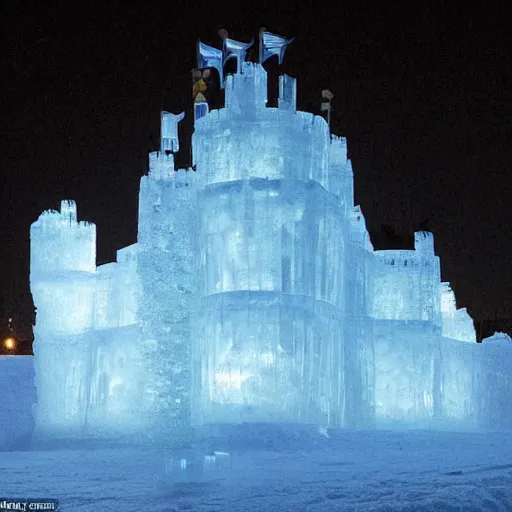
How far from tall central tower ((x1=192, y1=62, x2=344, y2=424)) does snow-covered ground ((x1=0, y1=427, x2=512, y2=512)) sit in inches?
84.4

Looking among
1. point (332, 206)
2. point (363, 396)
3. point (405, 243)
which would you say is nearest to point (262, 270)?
point (332, 206)

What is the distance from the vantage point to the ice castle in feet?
123

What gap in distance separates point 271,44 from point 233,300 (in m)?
11.9

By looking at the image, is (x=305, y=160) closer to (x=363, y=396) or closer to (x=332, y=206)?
(x=332, y=206)

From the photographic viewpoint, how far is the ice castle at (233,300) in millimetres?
37438

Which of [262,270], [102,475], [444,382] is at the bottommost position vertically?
[102,475]

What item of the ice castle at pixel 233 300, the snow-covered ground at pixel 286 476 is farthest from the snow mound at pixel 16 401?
the snow-covered ground at pixel 286 476

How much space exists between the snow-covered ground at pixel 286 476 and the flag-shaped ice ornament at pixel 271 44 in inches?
622

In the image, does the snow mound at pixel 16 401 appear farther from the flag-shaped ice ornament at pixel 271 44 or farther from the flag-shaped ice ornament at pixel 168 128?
the flag-shaped ice ornament at pixel 271 44

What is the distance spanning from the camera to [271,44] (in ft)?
145

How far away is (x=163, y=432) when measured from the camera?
1441 inches

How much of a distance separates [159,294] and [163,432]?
4.62 metres

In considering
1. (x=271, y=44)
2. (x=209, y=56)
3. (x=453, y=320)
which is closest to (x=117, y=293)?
(x=209, y=56)

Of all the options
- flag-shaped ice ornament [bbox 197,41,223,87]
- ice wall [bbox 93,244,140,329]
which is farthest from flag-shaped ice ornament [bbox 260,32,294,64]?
ice wall [bbox 93,244,140,329]
